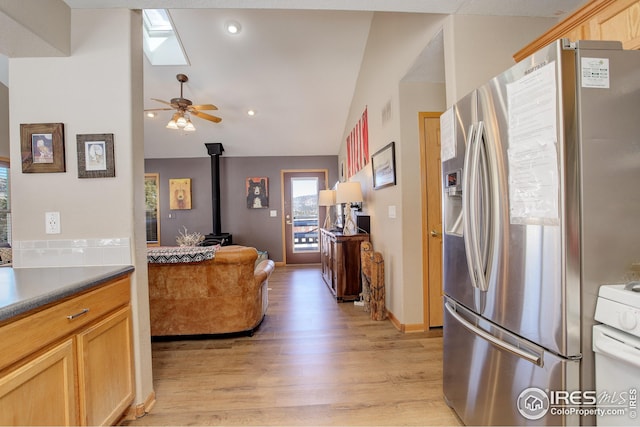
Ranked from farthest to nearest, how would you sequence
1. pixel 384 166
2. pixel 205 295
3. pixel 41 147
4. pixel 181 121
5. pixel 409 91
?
pixel 181 121, pixel 384 166, pixel 409 91, pixel 205 295, pixel 41 147

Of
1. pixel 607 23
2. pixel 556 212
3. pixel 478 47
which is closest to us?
pixel 556 212

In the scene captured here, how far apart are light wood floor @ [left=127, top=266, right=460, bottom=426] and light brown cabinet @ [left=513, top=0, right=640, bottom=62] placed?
6.57 feet

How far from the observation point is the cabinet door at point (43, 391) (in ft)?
3.10

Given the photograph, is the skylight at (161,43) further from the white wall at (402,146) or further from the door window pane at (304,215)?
the door window pane at (304,215)

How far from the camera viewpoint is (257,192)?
659 cm

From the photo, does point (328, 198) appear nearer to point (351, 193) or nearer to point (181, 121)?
point (351, 193)

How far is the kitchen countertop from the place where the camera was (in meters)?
0.99

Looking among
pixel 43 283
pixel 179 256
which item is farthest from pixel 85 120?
pixel 179 256

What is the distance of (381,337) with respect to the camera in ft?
8.64

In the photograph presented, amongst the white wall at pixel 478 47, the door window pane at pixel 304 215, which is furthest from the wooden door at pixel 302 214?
the white wall at pixel 478 47

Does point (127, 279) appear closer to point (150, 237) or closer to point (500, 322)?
point (500, 322)

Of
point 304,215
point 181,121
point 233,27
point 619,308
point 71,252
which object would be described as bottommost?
point 619,308

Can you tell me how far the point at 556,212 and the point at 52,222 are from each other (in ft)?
8.12

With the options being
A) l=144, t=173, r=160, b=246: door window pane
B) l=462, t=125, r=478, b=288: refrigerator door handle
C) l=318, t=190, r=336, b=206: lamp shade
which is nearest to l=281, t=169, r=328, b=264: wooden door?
l=318, t=190, r=336, b=206: lamp shade
